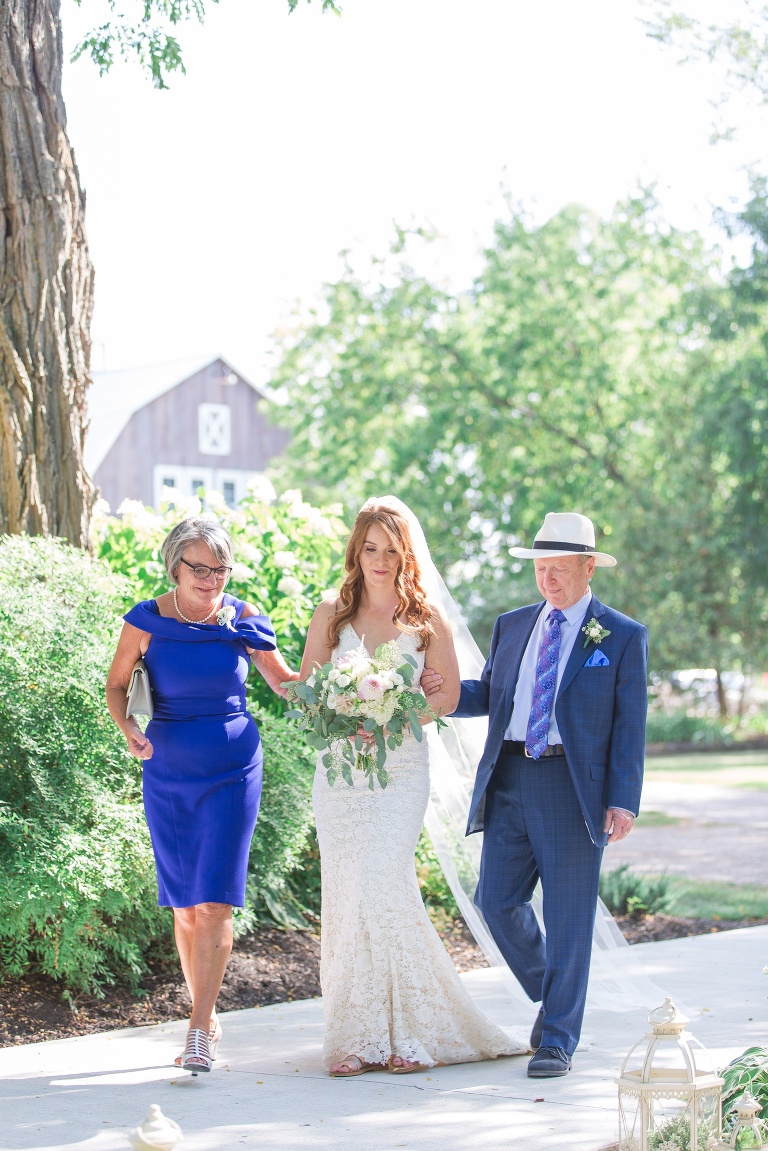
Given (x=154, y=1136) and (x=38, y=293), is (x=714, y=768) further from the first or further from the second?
(x=154, y=1136)

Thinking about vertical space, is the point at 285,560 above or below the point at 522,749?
above

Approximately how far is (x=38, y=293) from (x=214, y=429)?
29.0 metres

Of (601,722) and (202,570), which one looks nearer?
(601,722)

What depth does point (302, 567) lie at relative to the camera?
845 cm

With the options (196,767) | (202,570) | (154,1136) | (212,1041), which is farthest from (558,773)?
(154,1136)

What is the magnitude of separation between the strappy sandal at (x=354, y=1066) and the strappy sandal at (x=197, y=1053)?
471mm

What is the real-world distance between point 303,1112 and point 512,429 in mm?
26750

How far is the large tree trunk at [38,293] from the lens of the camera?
24.2 ft

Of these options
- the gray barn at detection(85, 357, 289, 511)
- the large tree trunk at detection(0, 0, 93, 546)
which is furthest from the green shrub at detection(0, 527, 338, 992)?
the gray barn at detection(85, 357, 289, 511)

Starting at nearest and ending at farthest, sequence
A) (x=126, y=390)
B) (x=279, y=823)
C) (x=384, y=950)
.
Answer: (x=384, y=950), (x=279, y=823), (x=126, y=390)

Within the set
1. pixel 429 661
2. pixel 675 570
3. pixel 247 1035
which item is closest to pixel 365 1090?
pixel 247 1035

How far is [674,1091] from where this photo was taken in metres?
3.39

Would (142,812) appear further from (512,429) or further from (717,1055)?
(512,429)

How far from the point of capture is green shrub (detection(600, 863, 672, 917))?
349 inches
